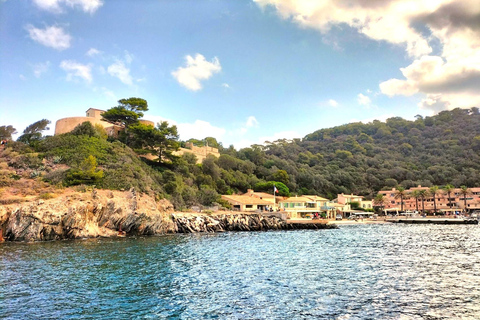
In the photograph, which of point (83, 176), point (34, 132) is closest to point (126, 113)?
point (34, 132)

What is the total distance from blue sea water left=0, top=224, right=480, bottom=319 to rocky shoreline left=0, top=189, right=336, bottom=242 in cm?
496

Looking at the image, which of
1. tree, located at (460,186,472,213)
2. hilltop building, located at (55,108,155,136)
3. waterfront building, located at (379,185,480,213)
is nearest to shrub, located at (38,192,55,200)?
hilltop building, located at (55,108,155,136)

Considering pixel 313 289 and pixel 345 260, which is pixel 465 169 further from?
pixel 313 289

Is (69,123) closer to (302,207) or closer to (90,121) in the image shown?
(90,121)

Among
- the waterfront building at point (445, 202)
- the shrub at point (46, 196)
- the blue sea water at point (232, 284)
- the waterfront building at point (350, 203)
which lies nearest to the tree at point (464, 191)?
the waterfront building at point (445, 202)

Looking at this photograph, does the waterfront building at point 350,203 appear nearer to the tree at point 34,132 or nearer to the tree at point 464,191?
the tree at point 464,191

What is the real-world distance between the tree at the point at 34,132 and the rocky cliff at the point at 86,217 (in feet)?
85.8

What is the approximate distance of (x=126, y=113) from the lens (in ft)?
196

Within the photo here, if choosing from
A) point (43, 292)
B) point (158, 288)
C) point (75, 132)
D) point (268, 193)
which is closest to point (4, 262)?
point (43, 292)

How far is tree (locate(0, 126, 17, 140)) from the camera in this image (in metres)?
53.8

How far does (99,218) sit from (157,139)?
25302 millimetres

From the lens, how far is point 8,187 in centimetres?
3462

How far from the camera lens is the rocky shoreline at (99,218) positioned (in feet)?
93.8

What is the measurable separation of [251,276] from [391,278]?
270 inches
